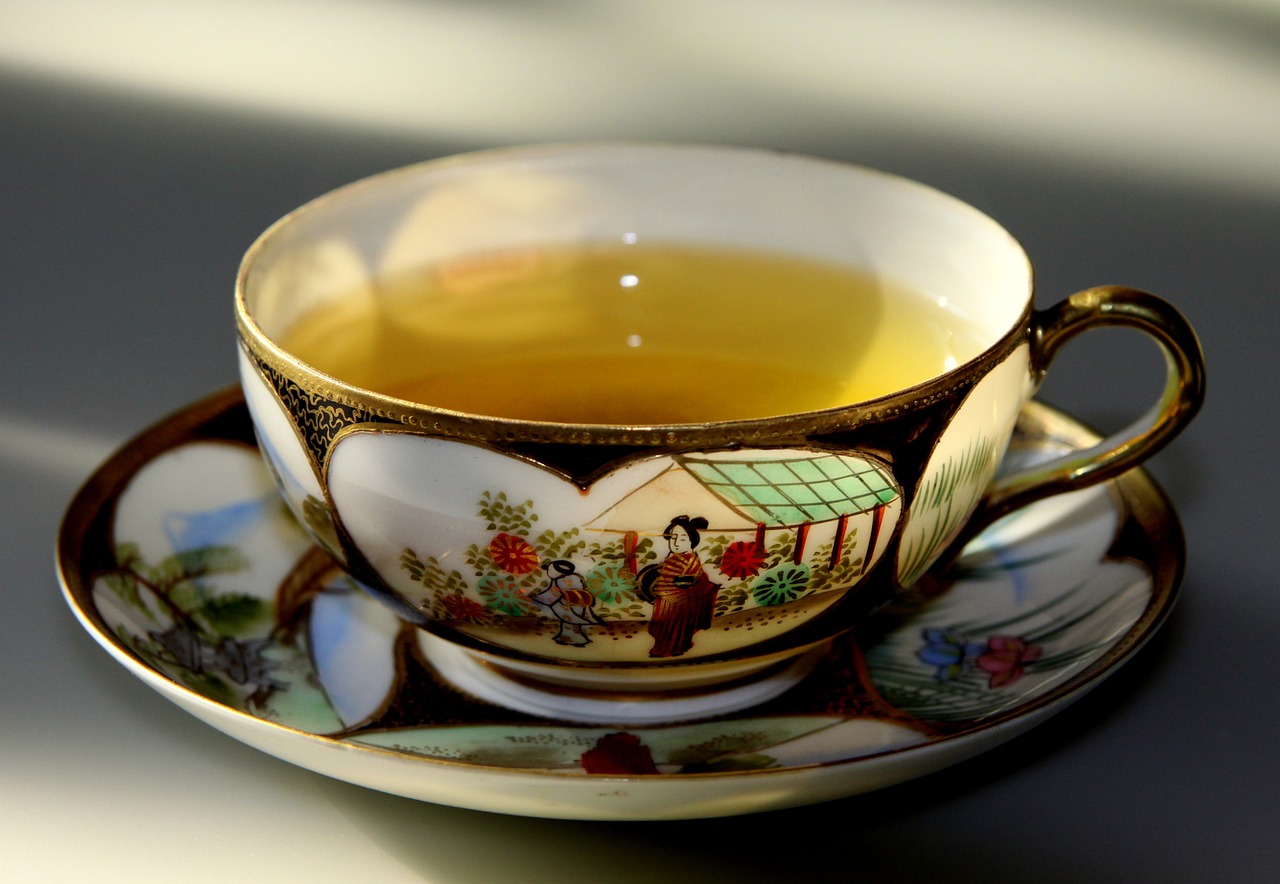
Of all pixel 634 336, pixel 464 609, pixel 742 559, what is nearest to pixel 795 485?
pixel 742 559

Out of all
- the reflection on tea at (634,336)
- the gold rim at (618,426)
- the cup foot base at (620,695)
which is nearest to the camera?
the gold rim at (618,426)

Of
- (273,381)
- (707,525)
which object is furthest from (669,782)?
(273,381)

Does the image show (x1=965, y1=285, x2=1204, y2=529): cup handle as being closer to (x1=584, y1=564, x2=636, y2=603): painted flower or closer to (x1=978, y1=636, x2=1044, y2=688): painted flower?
(x1=978, y1=636, x2=1044, y2=688): painted flower

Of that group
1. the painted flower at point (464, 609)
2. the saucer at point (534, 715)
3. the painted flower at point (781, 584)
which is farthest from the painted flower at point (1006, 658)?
the painted flower at point (464, 609)

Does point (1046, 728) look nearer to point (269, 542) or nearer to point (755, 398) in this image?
point (755, 398)

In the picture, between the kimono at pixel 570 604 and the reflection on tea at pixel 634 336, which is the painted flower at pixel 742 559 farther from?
the reflection on tea at pixel 634 336

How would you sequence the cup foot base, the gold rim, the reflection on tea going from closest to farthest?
1. the gold rim
2. the cup foot base
3. the reflection on tea

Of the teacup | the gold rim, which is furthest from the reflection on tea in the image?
the gold rim
